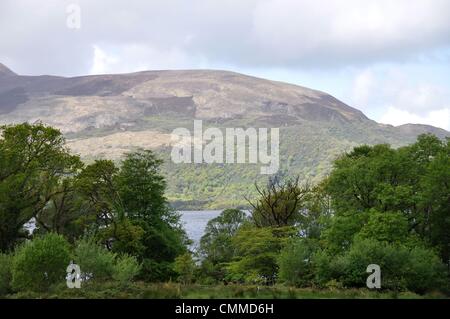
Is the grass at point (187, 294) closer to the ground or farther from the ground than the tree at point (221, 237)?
farther from the ground

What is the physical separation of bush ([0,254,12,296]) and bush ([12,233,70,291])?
216 centimetres

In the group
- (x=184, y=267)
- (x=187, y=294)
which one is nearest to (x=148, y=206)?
(x=184, y=267)

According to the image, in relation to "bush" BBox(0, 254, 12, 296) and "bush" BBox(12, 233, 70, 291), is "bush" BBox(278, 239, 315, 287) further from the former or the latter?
"bush" BBox(0, 254, 12, 296)

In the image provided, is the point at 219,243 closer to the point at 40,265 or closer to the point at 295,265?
the point at 295,265

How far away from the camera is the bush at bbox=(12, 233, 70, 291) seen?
3628cm

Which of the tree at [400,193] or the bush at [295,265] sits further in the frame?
the tree at [400,193]

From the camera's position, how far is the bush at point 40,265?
3628 centimetres

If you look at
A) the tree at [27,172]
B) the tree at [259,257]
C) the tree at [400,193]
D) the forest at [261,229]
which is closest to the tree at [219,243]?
the forest at [261,229]

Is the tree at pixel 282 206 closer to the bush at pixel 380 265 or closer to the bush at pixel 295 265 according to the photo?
the bush at pixel 295 265

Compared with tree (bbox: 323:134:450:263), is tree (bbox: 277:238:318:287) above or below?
below

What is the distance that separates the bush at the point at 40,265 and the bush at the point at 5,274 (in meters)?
2.16

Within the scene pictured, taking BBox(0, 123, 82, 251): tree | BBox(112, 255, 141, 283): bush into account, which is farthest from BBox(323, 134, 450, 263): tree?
BBox(0, 123, 82, 251): tree

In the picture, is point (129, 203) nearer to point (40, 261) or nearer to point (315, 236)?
point (315, 236)

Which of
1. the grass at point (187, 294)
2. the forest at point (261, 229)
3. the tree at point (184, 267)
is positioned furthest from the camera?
the tree at point (184, 267)
